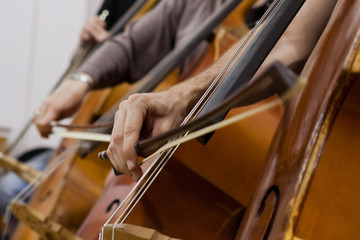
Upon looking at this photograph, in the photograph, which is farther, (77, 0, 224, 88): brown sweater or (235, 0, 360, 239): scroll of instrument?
(77, 0, 224, 88): brown sweater

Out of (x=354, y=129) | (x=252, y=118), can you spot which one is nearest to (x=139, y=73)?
(x=252, y=118)

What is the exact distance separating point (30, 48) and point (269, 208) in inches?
81.2

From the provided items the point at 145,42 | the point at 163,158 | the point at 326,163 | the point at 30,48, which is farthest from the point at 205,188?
the point at 30,48

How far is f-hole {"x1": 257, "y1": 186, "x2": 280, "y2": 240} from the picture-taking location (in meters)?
0.35

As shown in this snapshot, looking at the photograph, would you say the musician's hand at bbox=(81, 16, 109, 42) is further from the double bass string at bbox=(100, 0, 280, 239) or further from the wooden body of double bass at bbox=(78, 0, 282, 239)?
the double bass string at bbox=(100, 0, 280, 239)

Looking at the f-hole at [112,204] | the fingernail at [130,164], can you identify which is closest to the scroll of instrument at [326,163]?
the fingernail at [130,164]

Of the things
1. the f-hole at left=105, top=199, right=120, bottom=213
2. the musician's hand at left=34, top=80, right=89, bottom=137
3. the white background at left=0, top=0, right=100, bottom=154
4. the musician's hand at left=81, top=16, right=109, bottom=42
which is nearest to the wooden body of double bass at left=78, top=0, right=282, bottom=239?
the f-hole at left=105, top=199, right=120, bottom=213

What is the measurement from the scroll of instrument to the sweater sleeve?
77 cm

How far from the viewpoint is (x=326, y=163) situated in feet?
1.11

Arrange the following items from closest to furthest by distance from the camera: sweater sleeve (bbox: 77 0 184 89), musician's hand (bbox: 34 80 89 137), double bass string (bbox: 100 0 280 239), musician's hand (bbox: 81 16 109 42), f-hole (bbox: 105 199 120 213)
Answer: double bass string (bbox: 100 0 280 239)
f-hole (bbox: 105 199 120 213)
musician's hand (bbox: 34 80 89 137)
sweater sleeve (bbox: 77 0 184 89)
musician's hand (bbox: 81 16 109 42)

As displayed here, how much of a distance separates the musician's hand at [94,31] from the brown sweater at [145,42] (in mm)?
142

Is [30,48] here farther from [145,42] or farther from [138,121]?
Answer: [138,121]

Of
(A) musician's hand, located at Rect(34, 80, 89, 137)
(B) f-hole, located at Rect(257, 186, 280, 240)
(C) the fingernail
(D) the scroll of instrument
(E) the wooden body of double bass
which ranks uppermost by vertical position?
(C) the fingernail

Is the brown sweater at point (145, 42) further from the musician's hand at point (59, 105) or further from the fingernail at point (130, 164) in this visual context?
the fingernail at point (130, 164)
